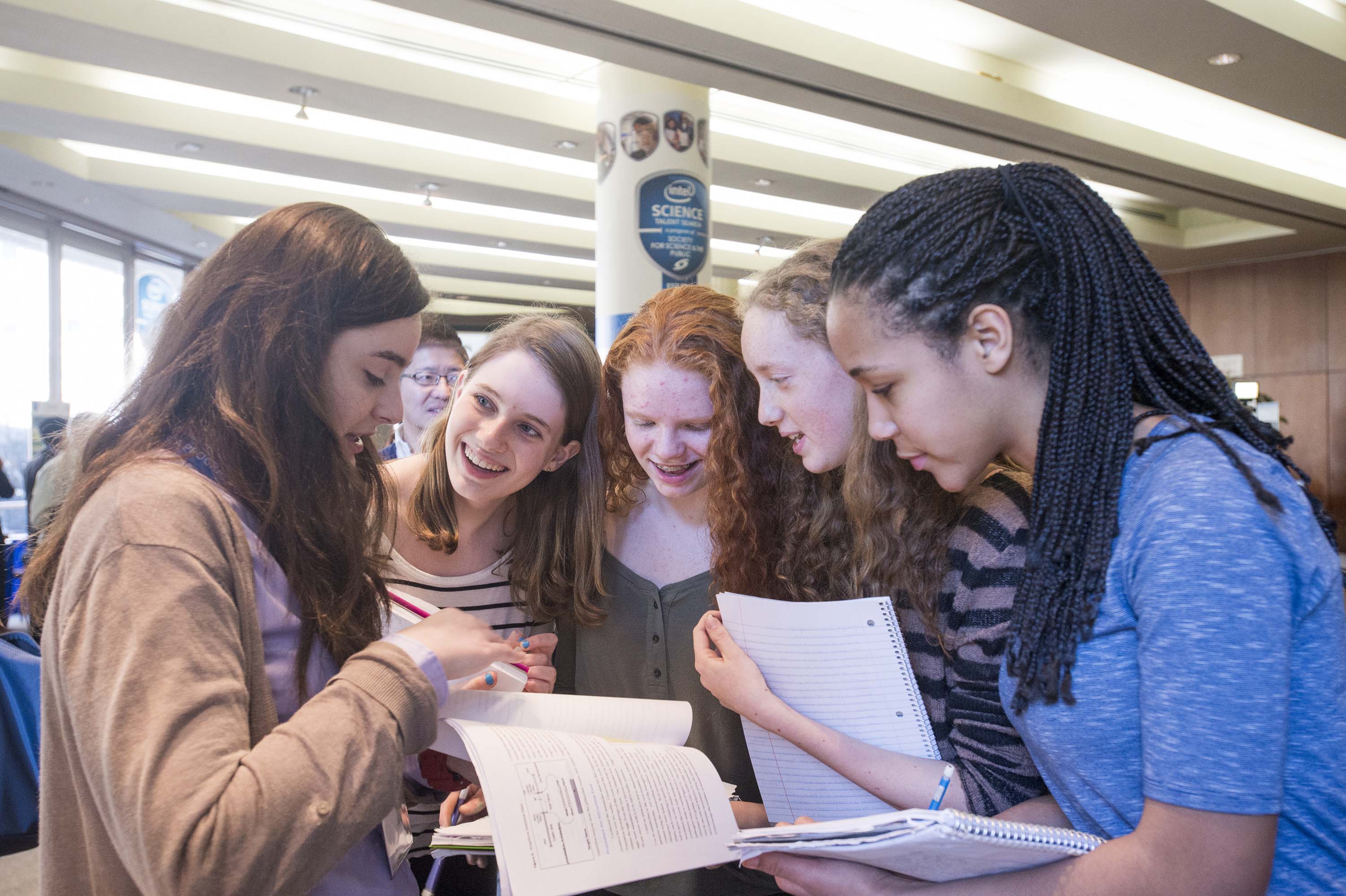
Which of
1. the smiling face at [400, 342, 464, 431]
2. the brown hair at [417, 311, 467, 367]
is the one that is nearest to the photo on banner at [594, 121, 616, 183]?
the brown hair at [417, 311, 467, 367]

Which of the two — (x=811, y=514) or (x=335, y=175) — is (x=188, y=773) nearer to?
(x=811, y=514)

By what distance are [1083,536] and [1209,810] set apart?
0.27m

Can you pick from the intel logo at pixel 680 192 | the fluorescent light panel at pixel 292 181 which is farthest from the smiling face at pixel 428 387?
the fluorescent light panel at pixel 292 181

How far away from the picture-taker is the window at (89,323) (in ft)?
28.1

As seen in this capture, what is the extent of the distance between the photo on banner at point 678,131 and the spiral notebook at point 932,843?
4691 mm

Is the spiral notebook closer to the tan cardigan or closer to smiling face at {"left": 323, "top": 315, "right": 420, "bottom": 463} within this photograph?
the tan cardigan

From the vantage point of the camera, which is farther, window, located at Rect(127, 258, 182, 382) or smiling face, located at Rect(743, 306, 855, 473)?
window, located at Rect(127, 258, 182, 382)

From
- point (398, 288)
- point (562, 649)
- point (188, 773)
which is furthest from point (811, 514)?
point (188, 773)

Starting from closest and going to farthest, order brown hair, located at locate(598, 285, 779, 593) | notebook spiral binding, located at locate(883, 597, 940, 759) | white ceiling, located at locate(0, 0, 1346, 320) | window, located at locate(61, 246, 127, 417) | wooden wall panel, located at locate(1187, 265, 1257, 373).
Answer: notebook spiral binding, located at locate(883, 597, 940, 759) < brown hair, located at locate(598, 285, 779, 593) < white ceiling, located at locate(0, 0, 1346, 320) < window, located at locate(61, 246, 127, 417) < wooden wall panel, located at locate(1187, 265, 1257, 373)

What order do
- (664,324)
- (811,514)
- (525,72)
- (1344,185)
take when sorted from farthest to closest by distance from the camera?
(1344,185), (525,72), (664,324), (811,514)

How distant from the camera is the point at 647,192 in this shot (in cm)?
514

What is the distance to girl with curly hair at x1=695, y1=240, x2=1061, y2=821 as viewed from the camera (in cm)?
122

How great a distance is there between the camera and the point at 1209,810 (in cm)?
85

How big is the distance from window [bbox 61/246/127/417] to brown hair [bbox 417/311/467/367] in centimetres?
579
